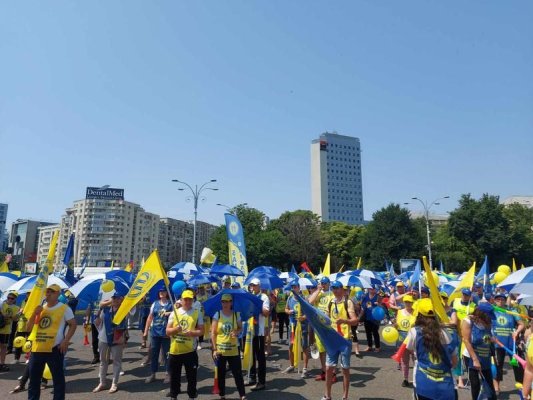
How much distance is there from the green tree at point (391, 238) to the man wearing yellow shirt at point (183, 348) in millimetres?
47648

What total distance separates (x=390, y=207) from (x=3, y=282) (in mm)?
49343

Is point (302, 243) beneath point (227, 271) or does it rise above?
above

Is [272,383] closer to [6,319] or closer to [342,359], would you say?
[342,359]

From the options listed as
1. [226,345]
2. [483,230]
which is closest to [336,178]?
[483,230]

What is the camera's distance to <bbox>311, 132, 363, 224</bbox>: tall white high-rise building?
161 metres

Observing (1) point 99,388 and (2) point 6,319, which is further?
(2) point 6,319

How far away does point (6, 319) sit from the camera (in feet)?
29.3

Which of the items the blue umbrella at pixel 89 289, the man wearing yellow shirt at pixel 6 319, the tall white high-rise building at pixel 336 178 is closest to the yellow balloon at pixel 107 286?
the blue umbrella at pixel 89 289

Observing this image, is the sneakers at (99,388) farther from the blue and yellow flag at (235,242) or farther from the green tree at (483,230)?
the green tree at (483,230)

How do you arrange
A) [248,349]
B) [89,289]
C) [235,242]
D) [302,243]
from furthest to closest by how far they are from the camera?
[302,243] < [235,242] < [89,289] < [248,349]

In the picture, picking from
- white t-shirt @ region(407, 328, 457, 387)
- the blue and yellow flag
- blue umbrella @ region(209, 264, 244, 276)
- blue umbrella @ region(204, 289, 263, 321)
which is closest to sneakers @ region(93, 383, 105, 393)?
blue umbrella @ region(204, 289, 263, 321)

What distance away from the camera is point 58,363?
6.05 metres

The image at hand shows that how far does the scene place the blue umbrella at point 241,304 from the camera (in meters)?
6.81

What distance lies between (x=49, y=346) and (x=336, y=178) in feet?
535
